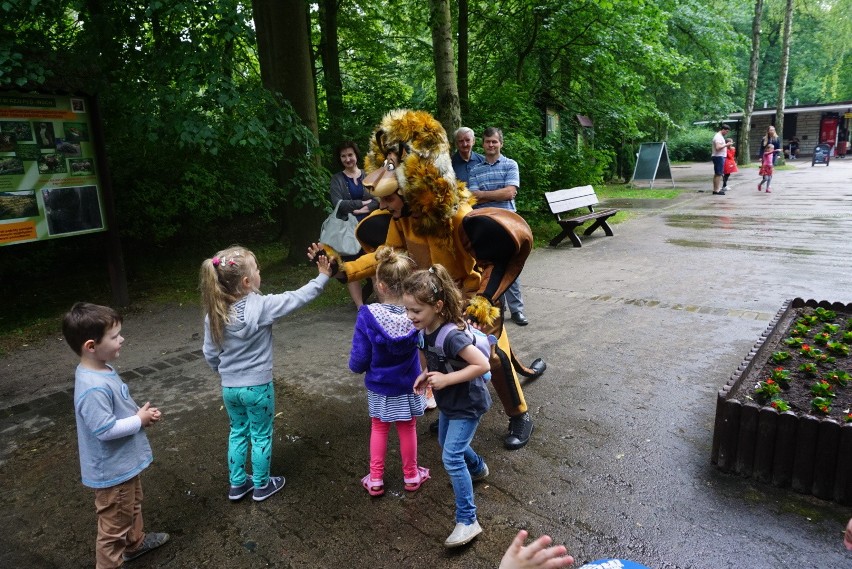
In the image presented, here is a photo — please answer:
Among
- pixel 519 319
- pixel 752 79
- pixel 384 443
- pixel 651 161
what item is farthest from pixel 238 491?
pixel 752 79

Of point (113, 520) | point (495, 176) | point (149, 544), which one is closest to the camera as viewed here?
point (113, 520)

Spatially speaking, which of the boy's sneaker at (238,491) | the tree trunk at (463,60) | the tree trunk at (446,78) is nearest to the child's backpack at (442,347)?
the boy's sneaker at (238,491)

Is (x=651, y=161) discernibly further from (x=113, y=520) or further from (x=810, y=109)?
(x=810, y=109)

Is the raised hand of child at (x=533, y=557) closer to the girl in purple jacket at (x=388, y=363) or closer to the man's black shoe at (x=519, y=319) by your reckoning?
the girl in purple jacket at (x=388, y=363)

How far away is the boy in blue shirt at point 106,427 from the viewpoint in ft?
7.97

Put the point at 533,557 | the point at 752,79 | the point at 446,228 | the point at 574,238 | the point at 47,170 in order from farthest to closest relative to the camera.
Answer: the point at 752,79, the point at 574,238, the point at 47,170, the point at 446,228, the point at 533,557

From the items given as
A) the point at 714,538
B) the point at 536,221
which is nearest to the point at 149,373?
the point at 714,538

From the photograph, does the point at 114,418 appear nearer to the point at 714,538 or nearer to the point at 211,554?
the point at 211,554

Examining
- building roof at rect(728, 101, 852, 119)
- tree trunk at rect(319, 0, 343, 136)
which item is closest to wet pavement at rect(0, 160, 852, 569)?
tree trunk at rect(319, 0, 343, 136)

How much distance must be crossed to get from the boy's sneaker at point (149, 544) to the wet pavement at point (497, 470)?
44 millimetres

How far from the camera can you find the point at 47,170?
20.5 feet

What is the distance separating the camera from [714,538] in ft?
8.85

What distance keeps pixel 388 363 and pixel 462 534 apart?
2.89ft

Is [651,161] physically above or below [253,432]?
above
